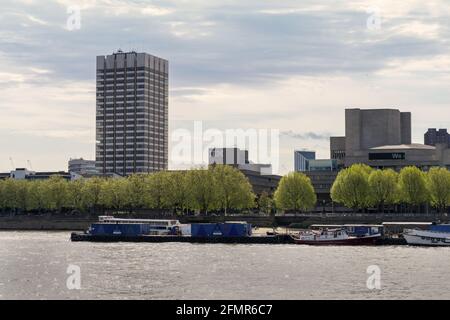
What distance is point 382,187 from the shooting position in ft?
634

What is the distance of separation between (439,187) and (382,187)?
12014 mm

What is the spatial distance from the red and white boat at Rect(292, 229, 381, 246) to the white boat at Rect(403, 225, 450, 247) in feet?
17.6

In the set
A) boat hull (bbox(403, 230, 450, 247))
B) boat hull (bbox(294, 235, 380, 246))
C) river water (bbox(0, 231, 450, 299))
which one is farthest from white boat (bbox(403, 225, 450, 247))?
river water (bbox(0, 231, 450, 299))

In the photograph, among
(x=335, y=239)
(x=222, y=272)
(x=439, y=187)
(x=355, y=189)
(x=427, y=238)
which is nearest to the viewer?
(x=222, y=272)

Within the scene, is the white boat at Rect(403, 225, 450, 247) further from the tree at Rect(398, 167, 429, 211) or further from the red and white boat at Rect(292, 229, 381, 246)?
the tree at Rect(398, 167, 429, 211)

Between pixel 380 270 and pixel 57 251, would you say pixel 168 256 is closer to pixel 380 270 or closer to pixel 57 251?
pixel 57 251

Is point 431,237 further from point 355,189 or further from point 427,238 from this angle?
point 355,189

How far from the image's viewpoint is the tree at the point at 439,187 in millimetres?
189125

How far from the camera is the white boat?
138 metres

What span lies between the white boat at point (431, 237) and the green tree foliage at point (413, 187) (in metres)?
50.7

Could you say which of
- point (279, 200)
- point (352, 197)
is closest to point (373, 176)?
point (352, 197)

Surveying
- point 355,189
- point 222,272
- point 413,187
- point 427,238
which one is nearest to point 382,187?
point 355,189

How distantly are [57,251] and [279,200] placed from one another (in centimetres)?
8463

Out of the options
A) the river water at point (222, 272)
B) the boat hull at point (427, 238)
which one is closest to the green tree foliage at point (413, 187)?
the boat hull at point (427, 238)
